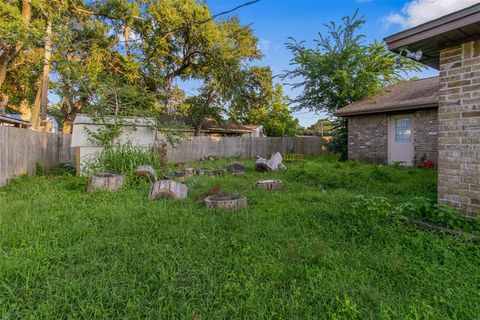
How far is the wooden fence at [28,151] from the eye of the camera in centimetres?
577

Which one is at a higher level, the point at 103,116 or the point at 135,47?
the point at 135,47

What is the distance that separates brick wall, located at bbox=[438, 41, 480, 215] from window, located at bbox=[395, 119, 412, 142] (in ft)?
24.8

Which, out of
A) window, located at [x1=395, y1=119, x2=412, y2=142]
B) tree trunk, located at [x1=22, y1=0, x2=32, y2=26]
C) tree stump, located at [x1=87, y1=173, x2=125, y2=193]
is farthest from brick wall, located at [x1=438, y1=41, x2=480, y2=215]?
tree trunk, located at [x1=22, y1=0, x2=32, y2=26]

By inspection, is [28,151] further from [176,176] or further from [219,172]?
[219,172]

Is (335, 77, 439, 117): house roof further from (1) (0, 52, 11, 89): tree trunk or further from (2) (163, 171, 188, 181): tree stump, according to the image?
(1) (0, 52, 11, 89): tree trunk

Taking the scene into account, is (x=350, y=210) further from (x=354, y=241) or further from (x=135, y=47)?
(x=135, y=47)

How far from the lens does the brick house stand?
3.23 metres

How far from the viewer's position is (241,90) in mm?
18344

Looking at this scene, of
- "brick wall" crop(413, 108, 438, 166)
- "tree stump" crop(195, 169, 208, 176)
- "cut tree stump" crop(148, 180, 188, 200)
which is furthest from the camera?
"brick wall" crop(413, 108, 438, 166)

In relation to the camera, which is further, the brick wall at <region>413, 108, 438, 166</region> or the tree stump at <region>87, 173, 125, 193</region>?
the brick wall at <region>413, 108, 438, 166</region>

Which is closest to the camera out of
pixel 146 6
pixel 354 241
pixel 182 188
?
pixel 354 241

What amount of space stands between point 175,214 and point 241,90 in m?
15.6

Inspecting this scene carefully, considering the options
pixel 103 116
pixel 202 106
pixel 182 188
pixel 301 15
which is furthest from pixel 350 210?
pixel 202 106

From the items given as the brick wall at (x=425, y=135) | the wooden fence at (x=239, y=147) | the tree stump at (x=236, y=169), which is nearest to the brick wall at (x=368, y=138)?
the brick wall at (x=425, y=135)
